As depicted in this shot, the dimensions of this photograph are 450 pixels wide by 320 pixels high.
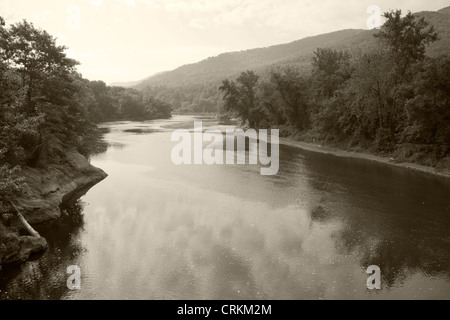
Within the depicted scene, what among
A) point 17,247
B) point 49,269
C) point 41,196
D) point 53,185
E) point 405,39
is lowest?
point 49,269

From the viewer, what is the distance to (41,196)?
29016mm

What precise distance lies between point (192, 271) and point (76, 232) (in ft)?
32.8

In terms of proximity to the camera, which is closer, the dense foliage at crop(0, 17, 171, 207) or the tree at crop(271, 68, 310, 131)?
the dense foliage at crop(0, 17, 171, 207)

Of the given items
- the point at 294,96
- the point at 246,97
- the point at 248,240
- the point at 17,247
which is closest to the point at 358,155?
the point at 294,96

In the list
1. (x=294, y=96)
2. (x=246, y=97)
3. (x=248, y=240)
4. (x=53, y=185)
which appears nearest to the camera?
(x=248, y=240)

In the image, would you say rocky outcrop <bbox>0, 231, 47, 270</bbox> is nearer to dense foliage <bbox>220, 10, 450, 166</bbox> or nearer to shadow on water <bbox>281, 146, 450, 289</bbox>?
shadow on water <bbox>281, 146, 450, 289</bbox>

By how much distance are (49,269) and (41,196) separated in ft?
34.0

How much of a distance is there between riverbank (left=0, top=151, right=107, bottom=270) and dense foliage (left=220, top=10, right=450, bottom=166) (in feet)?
123

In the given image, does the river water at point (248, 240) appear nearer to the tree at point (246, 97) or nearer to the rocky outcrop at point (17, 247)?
the rocky outcrop at point (17, 247)

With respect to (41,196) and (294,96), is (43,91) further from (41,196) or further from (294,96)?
(294,96)

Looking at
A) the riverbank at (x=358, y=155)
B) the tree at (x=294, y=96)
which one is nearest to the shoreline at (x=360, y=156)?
the riverbank at (x=358, y=155)

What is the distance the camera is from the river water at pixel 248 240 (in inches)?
733

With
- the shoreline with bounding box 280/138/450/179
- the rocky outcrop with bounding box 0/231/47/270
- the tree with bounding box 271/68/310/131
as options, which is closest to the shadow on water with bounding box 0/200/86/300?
the rocky outcrop with bounding box 0/231/47/270

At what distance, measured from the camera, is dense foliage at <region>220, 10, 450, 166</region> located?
4441 cm
